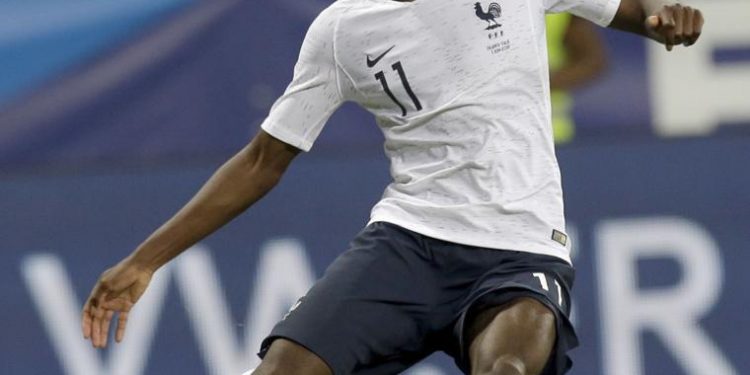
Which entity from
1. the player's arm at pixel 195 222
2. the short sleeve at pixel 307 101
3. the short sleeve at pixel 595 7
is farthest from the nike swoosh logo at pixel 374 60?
the short sleeve at pixel 595 7

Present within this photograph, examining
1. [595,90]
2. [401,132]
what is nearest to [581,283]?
[595,90]

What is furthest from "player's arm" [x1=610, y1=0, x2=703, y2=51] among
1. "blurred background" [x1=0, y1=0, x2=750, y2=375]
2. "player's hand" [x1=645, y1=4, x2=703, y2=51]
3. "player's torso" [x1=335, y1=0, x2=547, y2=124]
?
"blurred background" [x1=0, y1=0, x2=750, y2=375]

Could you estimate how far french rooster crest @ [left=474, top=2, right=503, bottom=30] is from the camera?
16.5ft

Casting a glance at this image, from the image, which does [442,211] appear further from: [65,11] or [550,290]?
[65,11]

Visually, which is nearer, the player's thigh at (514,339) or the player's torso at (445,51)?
the player's thigh at (514,339)

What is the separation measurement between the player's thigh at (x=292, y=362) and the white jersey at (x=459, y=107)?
439 mm

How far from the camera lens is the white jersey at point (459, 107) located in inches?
196

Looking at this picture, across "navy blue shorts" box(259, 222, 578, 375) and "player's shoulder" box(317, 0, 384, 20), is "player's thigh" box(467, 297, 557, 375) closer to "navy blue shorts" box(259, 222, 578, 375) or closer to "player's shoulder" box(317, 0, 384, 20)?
"navy blue shorts" box(259, 222, 578, 375)

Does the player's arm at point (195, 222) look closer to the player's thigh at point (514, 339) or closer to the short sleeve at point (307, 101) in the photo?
the short sleeve at point (307, 101)

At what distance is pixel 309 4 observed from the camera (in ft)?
23.3

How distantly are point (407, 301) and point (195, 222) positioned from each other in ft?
2.15

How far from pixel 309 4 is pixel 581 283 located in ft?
4.63

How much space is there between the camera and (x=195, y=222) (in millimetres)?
5266

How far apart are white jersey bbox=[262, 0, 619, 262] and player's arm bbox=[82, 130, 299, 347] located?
30 centimetres
